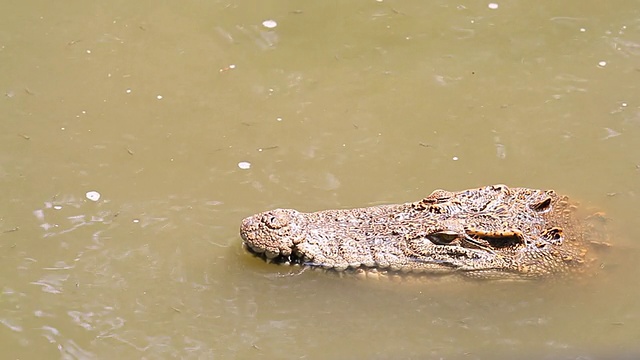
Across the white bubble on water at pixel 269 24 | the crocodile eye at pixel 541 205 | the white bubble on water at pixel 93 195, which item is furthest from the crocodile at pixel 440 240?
the white bubble on water at pixel 269 24

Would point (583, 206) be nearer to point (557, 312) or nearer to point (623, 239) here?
point (623, 239)

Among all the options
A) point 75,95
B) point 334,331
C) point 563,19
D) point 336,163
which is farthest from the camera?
point 563,19

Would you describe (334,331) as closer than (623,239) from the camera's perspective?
Yes

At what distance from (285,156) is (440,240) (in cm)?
156

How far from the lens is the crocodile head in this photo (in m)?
5.03

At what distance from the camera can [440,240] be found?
506 cm

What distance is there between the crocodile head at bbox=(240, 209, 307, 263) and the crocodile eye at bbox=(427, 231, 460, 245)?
82cm

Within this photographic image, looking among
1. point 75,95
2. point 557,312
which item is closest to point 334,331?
point 557,312

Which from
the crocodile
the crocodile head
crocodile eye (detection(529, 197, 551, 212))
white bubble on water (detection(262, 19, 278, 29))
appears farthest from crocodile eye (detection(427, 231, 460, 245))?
white bubble on water (detection(262, 19, 278, 29))

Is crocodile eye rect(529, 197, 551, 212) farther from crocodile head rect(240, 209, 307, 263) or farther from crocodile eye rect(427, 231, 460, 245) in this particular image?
crocodile head rect(240, 209, 307, 263)

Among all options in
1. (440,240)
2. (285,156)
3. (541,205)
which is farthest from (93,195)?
(541,205)

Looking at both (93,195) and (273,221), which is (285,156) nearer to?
(273,221)

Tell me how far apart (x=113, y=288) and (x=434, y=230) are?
2.09 meters

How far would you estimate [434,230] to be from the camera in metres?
5.05
